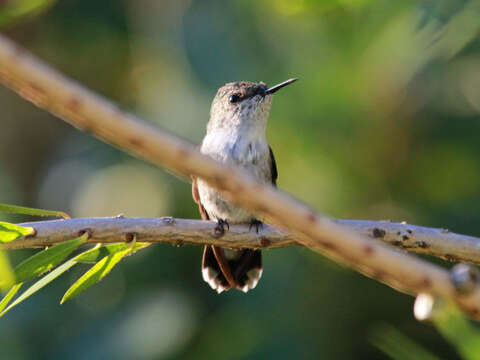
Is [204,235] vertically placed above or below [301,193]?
below

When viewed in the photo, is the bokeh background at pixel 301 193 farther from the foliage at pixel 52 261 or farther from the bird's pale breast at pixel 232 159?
the foliage at pixel 52 261

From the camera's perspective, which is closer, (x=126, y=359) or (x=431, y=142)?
(x=126, y=359)

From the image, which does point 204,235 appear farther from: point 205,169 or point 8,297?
point 205,169

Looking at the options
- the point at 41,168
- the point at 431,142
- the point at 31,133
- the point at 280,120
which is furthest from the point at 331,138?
the point at 31,133

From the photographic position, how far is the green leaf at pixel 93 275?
139 centimetres

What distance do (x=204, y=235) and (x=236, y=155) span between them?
4.04 feet

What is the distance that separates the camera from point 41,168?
214 inches

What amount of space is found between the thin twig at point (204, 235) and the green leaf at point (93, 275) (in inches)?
7.3

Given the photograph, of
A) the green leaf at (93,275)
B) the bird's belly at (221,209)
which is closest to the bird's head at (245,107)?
the bird's belly at (221,209)

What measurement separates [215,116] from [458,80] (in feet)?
5.00

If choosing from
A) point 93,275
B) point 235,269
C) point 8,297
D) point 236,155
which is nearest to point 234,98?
point 236,155

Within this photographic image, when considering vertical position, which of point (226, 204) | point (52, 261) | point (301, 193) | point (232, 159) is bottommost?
point (52, 261)

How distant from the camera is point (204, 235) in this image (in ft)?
6.93

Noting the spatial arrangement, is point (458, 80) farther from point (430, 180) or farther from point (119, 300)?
point (119, 300)
